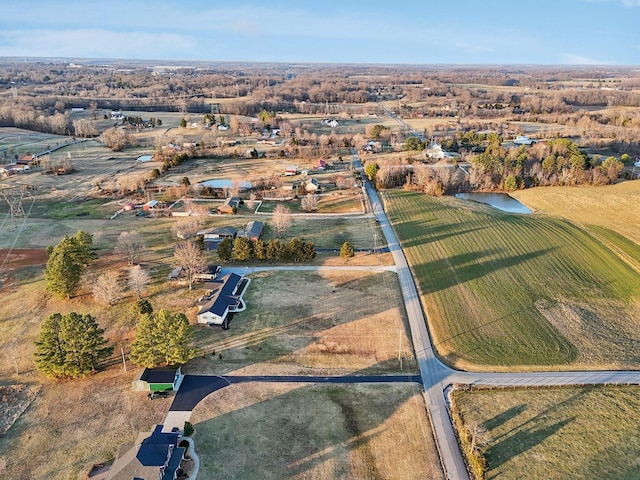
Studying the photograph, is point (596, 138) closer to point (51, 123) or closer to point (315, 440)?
point (315, 440)

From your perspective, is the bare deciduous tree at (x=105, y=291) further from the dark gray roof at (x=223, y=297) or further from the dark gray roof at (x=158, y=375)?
the dark gray roof at (x=158, y=375)

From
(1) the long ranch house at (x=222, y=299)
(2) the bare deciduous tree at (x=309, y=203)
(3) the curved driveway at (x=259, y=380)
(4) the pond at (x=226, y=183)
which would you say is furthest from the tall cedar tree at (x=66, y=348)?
(4) the pond at (x=226, y=183)

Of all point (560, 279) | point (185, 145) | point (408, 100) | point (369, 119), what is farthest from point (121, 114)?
point (560, 279)

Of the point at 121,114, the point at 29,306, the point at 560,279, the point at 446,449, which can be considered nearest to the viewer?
the point at 446,449

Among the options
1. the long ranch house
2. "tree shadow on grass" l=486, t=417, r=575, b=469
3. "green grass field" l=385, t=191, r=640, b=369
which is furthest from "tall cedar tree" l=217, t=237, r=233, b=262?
"tree shadow on grass" l=486, t=417, r=575, b=469

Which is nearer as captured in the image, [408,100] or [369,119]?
[369,119]

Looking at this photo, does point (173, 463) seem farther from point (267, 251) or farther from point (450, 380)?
point (267, 251)

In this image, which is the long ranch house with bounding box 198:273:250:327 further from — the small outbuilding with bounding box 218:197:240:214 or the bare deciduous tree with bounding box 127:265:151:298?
the small outbuilding with bounding box 218:197:240:214
